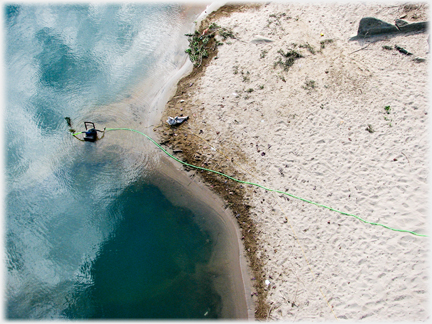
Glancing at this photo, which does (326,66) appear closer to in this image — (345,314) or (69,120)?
(345,314)

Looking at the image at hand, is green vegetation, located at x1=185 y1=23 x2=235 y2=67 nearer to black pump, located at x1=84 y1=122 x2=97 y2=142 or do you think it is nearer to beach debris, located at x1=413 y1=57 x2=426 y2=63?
black pump, located at x1=84 y1=122 x2=97 y2=142

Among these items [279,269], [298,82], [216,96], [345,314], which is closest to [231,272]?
[279,269]

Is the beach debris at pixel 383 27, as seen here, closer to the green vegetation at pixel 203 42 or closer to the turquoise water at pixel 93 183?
the green vegetation at pixel 203 42

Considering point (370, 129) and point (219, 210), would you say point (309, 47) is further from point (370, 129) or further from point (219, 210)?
point (219, 210)

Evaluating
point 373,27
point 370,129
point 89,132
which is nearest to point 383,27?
point 373,27

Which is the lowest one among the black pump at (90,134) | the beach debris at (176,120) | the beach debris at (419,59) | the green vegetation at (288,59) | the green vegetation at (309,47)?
the black pump at (90,134)

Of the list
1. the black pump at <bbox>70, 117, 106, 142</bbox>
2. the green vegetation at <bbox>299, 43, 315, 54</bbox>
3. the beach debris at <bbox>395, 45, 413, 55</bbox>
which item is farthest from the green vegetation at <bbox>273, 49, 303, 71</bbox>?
the black pump at <bbox>70, 117, 106, 142</bbox>

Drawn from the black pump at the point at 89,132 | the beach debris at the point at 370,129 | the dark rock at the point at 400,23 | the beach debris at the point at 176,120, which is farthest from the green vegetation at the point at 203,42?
the beach debris at the point at 370,129
